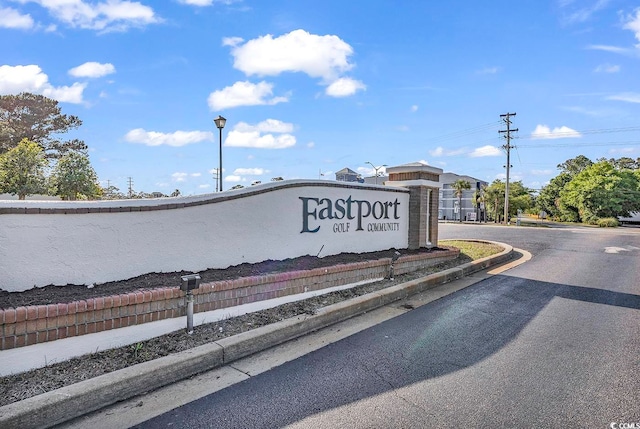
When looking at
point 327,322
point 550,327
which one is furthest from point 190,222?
point 550,327

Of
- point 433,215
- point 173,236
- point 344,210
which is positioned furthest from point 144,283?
point 433,215

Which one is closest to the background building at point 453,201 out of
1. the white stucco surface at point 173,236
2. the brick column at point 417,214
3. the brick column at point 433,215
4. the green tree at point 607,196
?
Result: the green tree at point 607,196

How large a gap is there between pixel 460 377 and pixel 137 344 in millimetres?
3211

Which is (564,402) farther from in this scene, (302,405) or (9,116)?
(9,116)

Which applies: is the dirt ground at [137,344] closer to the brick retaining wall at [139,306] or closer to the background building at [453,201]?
the brick retaining wall at [139,306]

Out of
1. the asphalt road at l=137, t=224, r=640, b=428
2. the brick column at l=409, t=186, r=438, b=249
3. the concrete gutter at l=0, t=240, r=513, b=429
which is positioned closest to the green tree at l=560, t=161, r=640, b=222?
the brick column at l=409, t=186, r=438, b=249

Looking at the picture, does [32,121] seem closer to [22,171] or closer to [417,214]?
[22,171]

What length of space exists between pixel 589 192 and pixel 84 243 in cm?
4854

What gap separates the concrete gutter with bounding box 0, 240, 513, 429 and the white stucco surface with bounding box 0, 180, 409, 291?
1.62 metres

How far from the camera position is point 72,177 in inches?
1060

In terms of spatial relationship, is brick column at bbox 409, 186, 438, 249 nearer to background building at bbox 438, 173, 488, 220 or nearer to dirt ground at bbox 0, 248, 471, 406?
dirt ground at bbox 0, 248, 471, 406

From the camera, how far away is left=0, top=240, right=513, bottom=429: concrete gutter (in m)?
2.69

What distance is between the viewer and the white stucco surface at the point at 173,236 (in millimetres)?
3967

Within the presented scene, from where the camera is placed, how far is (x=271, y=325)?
4430mm
